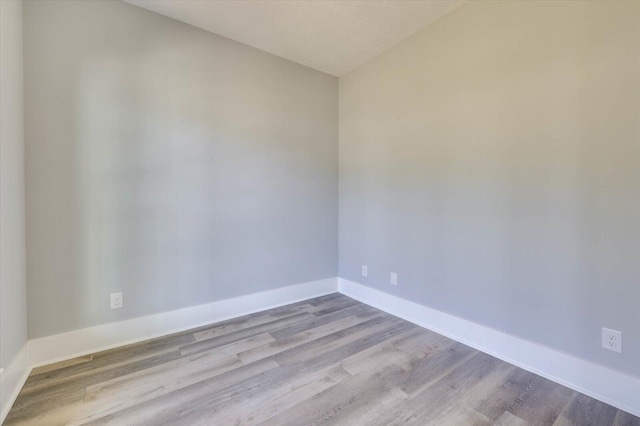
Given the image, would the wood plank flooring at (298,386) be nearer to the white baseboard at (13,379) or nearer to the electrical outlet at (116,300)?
the white baseboard at (13,379)

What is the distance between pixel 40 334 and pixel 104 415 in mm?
894

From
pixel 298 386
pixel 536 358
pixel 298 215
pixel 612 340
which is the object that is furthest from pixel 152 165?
pixel 612 340

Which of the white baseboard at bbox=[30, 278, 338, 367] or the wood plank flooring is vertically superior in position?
the white baseboard at bbox=[30, 278, 338, 367]

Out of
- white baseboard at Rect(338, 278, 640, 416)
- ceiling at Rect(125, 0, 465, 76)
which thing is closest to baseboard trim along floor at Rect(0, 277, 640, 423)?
white baseboard at Rect(338, 278, 640, 416)

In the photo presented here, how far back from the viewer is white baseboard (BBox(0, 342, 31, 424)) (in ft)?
4.60

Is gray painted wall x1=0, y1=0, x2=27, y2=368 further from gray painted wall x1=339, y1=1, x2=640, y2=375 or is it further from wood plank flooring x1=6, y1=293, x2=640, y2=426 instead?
gray painted wall x1=339, y1=1, x2=640, y2=375

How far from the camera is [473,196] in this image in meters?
2.10

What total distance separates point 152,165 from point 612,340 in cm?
318

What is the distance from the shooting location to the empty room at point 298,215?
1507mm

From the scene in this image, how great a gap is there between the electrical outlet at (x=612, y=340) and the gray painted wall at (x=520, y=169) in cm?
3

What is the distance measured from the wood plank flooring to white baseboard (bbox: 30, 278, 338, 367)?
0.27ft

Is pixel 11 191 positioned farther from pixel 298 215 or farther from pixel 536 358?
pixel 536 358

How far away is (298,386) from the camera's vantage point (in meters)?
1.66

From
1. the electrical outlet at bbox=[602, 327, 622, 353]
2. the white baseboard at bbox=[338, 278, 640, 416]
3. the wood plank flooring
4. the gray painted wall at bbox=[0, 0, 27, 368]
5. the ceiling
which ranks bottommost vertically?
the wood plank flooring
